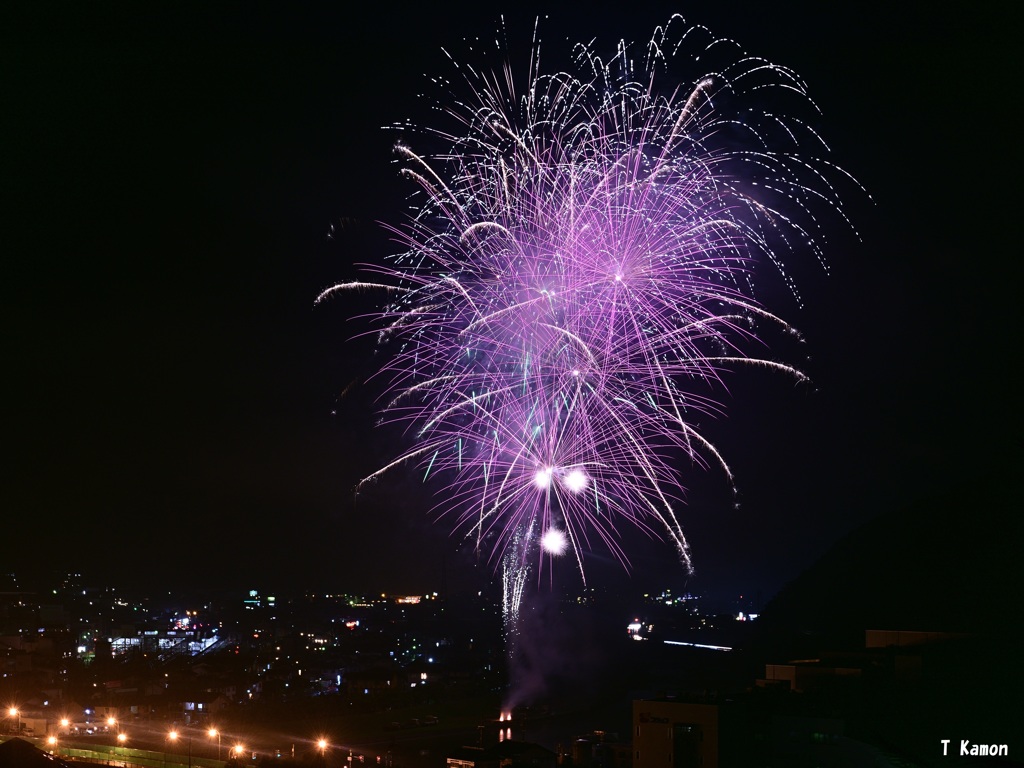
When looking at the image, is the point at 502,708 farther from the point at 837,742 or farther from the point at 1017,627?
the point at 837,742

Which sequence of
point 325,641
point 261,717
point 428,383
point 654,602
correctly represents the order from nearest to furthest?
point 428,383
point 261,717
point 325,641
point 654,602

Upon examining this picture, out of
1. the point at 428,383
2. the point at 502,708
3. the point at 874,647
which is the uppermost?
the point at 428,383

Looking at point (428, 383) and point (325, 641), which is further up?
point (428, 383)

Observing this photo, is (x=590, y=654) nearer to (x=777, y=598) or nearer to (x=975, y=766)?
(x=777, y=598)

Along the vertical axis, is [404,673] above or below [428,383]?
below

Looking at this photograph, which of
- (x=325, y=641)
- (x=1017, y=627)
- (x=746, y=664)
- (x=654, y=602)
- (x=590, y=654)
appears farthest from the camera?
(x=654, y=602)

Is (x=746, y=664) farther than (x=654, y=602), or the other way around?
(x=654, y=602)

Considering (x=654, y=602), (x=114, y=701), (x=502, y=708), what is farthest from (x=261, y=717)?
(x=654, y=602)

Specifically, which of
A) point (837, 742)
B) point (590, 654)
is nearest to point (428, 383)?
point (837, 742)

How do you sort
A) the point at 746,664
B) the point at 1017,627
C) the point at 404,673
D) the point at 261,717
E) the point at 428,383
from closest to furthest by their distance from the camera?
1. the point at 428,383
2. the point at 1017,627
3. the point at 261,717
4. the point at 746,664
5. the point at 404,673
